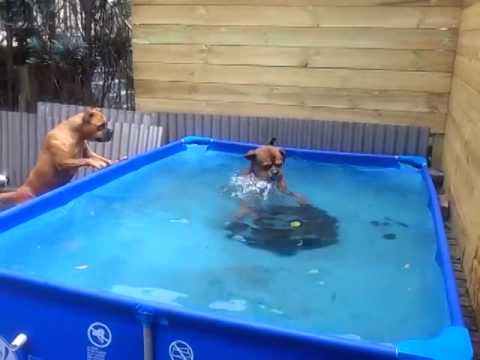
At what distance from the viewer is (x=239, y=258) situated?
11.1 ft

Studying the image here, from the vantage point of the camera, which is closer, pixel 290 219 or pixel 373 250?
pixel 373 250

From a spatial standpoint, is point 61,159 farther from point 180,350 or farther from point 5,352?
point 180,350

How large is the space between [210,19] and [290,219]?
303 centimetres

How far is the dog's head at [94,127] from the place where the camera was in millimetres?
4684

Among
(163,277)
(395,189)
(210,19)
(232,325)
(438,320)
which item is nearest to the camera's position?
(232,325)

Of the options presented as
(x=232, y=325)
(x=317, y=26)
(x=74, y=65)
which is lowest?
(x=232, y=325)

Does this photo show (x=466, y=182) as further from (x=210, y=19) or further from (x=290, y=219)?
(x=210, y=19)

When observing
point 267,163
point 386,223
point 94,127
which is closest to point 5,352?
point 267,163

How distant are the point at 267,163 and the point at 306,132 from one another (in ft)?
6.16

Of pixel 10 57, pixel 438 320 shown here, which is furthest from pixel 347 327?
pixel 10 57

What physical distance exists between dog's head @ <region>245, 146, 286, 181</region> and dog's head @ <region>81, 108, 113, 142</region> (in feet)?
4.46

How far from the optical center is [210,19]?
6.12 metres

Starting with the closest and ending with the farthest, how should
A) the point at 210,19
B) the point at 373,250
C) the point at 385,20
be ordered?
the point at 373,250 < the point at 385,20 < the point at 210,19

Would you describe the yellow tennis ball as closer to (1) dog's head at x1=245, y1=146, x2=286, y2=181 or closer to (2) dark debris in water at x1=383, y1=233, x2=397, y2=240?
(1) dog's head at x1=245, y1=146, x2=286, y2=181
